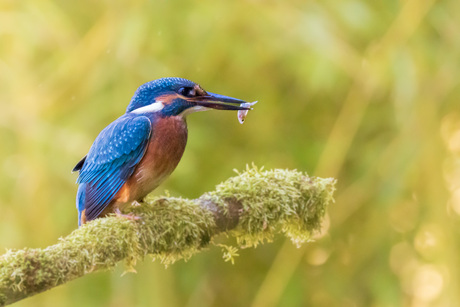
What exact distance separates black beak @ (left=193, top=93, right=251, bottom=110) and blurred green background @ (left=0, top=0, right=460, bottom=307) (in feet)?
2.99

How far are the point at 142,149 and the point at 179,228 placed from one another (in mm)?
277

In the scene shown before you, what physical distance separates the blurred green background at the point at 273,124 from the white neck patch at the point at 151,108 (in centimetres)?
81

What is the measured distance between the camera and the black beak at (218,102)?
1873mm

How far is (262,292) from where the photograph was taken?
293cm

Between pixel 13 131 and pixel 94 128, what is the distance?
39cm

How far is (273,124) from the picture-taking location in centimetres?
331

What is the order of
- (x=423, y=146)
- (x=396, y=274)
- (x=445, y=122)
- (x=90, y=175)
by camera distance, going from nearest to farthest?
(x=90, y=175)
(x=423, y=146)
(x=445, y=122)
(x=396, y=274)

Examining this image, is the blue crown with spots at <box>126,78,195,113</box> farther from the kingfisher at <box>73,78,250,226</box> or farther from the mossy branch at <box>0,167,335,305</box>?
the mossy branch at <box>0,167,335,305</box>

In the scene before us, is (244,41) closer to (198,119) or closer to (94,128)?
(198,119)

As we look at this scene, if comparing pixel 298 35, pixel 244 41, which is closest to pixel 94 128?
pixel 244 41

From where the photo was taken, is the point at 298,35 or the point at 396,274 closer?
the point at 298,35

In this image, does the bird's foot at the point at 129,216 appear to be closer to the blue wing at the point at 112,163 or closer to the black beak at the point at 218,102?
the blue wing at the point at 112,163

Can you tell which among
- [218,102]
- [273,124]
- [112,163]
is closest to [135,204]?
[112,163]

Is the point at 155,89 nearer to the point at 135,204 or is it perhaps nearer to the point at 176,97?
the point at 176,97
